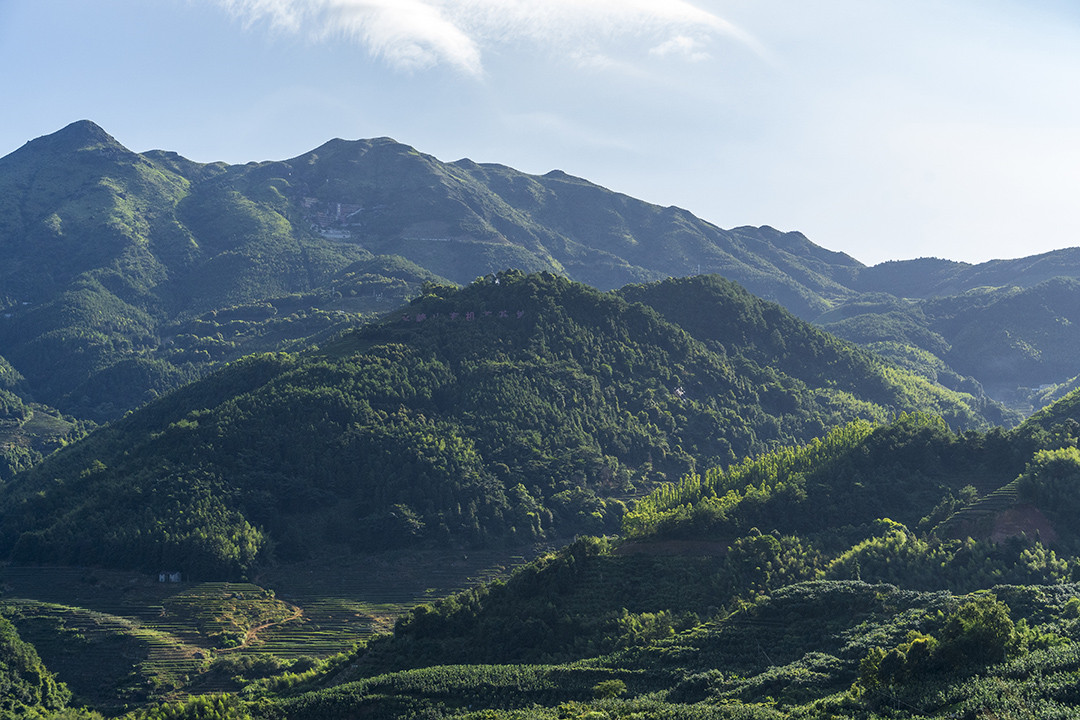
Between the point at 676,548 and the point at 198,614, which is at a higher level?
the point at 676,548

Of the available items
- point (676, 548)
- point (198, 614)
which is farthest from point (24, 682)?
point (676, 548)

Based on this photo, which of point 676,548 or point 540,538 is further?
point 540,538

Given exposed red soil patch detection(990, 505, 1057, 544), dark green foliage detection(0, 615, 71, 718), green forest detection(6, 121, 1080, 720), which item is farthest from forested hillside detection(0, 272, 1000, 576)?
exposed red soil patch detection(990, 505, 1057, 544)

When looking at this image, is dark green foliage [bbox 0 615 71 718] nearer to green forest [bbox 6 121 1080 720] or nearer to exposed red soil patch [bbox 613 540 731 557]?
green forest [bbox 6 121 1080 720]

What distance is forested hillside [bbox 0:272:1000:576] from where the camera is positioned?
103 m

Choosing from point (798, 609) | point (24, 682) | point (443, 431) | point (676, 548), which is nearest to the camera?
point (798, 609)

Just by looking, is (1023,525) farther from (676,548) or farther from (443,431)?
(443,431)

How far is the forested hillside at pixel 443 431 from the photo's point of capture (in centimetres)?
10281

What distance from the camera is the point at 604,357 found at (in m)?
149

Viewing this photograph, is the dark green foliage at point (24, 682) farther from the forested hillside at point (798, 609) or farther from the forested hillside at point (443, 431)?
the forested hillside at point (443, 431)

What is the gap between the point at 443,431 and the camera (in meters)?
124

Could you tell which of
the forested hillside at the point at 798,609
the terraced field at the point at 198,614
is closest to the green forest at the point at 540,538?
the forested hillside at the point at 798,609

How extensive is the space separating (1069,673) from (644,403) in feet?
338

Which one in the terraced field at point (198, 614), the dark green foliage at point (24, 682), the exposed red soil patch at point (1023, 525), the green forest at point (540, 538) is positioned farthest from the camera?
the terraced field at point (198, 614)
